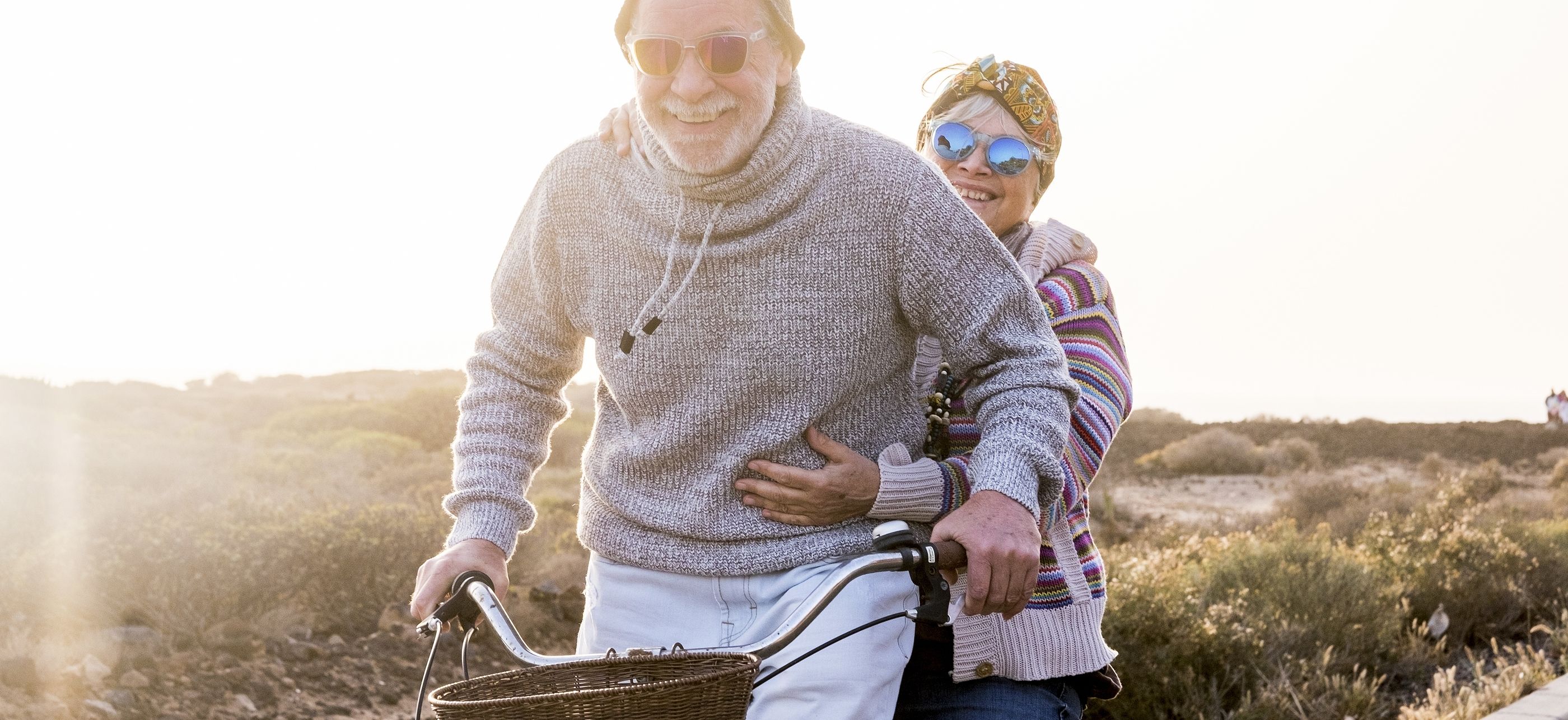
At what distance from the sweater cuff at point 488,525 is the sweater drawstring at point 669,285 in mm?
390

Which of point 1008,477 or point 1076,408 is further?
point 1076,408

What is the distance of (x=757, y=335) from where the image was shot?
2.34m

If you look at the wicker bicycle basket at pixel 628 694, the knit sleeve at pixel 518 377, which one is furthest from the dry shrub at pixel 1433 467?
the wicker bicycle basket at pixel 628 694

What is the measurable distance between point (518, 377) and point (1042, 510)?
3.47 feet

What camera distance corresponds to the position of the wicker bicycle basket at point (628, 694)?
162 centimetres

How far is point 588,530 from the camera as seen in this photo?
8.38 ft

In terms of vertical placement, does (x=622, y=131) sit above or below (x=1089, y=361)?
above

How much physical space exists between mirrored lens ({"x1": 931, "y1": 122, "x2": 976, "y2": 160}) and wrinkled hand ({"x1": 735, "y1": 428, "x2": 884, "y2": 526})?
4.33 feet

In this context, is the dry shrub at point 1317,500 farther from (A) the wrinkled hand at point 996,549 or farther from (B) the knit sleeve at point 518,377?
(A) the wrinkled hand at point 996,549

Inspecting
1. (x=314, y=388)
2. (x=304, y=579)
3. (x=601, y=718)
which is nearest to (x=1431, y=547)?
(x=304, y=579)

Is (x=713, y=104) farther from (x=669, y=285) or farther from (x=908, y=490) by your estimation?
(x=908, y=490)

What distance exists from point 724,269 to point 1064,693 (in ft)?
3.64

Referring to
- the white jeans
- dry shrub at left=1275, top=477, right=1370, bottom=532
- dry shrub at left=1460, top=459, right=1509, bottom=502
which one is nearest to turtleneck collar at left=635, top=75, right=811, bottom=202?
the white jeans

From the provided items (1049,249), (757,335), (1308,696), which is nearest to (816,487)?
(757,335)
